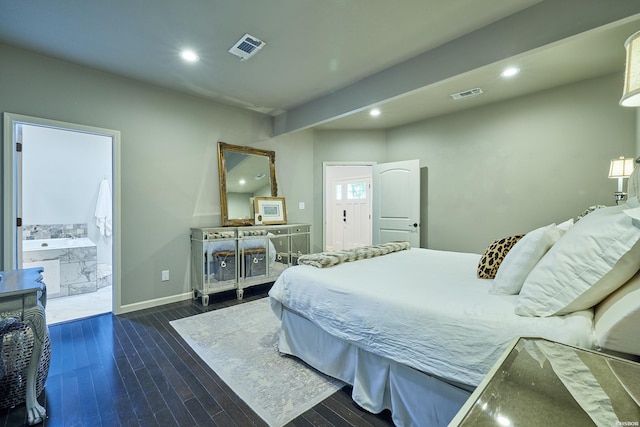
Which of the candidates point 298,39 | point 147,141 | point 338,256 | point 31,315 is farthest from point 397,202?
point 31,315

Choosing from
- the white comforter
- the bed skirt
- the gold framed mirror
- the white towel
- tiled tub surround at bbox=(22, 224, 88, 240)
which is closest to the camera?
the white comforter

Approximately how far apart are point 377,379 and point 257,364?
3.09 feet

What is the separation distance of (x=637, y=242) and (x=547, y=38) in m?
1.69

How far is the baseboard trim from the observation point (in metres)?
3.11

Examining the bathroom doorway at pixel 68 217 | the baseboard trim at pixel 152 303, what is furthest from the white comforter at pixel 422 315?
the bathroom doorway at pixel 68 217

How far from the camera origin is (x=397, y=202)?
181 inches

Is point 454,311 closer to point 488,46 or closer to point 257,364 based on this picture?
point 257,364

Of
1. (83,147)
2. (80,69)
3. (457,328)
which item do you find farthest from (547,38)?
(83,147)

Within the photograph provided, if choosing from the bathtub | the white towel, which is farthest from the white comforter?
the white towel

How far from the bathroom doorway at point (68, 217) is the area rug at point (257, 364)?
1.48m

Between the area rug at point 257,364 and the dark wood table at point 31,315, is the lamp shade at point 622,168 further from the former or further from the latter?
the dark wood table at point 31,315

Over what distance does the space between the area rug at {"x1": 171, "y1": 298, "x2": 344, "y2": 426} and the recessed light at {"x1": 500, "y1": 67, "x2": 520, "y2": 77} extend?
3318mm

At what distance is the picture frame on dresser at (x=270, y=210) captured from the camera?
414 cm

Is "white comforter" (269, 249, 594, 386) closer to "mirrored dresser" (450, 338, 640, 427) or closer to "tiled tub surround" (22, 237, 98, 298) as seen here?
"mirrored dresser" (450, 338, 640, 427)
